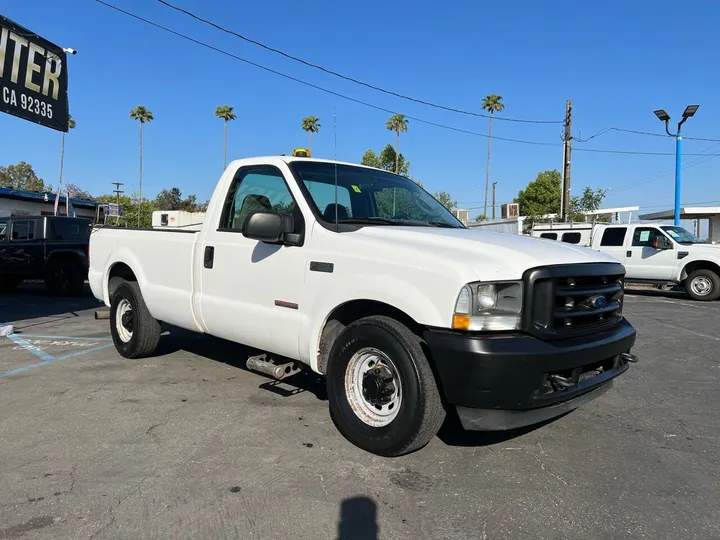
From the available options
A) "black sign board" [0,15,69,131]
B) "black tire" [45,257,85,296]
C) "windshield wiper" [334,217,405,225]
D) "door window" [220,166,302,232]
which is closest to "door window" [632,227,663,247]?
"windshield wiper" [334,217,405,225]

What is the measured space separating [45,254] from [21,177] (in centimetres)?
8001

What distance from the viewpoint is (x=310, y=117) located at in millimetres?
47812

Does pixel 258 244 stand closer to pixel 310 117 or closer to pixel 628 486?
pixel 628 486

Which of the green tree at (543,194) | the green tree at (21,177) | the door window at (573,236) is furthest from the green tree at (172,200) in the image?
the door window at (573,236)

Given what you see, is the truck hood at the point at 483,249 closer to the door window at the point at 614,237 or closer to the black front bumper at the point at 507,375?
the black front bumper at the point at 507,375

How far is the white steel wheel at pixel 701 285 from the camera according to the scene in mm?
13164

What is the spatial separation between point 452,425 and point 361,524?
157 centimetres

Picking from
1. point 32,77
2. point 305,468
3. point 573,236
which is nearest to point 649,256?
point 573,236

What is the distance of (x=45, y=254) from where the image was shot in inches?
509

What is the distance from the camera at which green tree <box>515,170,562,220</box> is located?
4922cm

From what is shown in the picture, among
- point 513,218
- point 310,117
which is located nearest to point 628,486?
point 513,218

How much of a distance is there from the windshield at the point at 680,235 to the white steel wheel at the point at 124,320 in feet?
43.4

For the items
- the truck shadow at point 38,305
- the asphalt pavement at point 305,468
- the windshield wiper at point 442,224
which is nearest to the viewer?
the asphalt pavement at point 305,468

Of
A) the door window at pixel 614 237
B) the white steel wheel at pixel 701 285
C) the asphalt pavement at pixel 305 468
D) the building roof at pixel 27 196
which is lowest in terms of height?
the asphalt pavement at pixel 305 468
